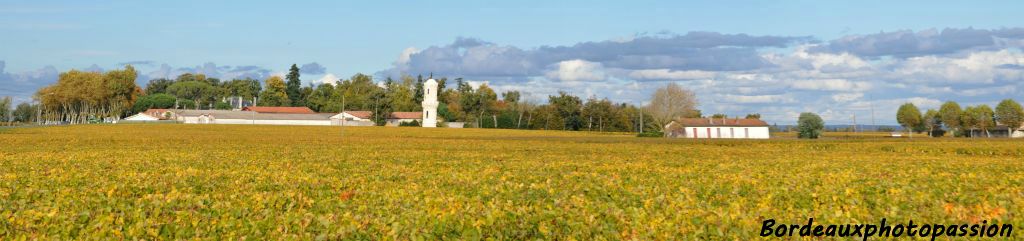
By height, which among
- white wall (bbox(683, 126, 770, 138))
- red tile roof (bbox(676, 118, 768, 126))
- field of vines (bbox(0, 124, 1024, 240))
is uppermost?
red tile roof (bbox(676, 118, 768, 126))

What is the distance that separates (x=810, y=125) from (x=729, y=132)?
16.8 m

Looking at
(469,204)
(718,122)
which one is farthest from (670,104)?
(469,204)

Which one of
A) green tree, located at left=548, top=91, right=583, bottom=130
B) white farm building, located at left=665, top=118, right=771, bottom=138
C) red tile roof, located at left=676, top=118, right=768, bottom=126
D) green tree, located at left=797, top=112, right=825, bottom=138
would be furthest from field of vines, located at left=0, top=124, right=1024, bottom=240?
green tree, located at left=548, top=91, right=583, bottom=130

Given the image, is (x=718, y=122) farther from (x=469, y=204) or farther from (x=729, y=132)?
(x=469, y=204)

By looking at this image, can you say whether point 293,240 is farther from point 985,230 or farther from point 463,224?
point 985,230

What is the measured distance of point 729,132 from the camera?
148m

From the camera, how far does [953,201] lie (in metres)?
18.0

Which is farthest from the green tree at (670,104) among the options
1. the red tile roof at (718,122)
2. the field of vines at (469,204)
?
the field of vines at (469,204)

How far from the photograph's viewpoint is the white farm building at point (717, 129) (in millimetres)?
145625

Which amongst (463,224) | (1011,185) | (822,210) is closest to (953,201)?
(822,210)

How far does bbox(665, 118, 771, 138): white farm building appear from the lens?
14562 cm

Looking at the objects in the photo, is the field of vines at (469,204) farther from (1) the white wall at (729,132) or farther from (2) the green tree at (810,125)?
(2) the green tree at (810,125)

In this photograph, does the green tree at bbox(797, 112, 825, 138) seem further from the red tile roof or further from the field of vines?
the field of vines

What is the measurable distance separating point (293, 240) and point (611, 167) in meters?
20.4
